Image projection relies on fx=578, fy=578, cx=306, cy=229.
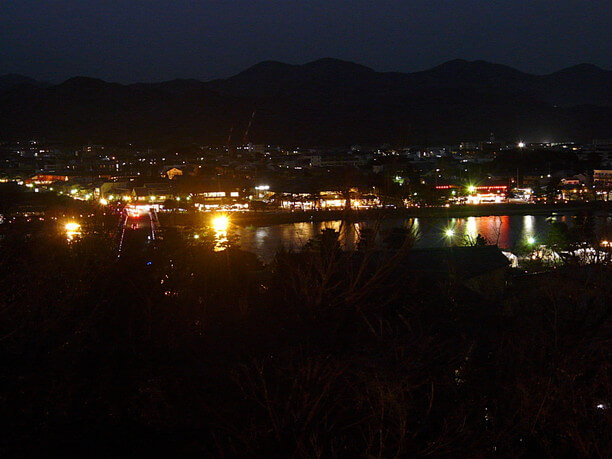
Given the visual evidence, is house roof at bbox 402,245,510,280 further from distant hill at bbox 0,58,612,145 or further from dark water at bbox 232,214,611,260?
distant hill at bbox 0,58,612,145

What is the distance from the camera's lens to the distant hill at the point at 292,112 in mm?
25062

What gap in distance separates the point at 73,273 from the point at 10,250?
0.24m

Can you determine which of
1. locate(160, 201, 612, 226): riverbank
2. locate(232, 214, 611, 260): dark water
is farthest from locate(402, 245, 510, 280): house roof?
locate(160, 201, 612, 226): riverbank

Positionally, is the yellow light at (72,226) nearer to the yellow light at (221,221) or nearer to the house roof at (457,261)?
the house roof at (457,261)

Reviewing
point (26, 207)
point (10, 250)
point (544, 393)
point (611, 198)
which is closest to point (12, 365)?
point (10, 250)

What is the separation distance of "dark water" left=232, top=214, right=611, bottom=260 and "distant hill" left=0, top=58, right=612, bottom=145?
11.9 meters

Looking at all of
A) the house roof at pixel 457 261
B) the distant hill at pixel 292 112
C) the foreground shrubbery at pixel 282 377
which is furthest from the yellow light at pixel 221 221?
the distant hill at pixel 292 112

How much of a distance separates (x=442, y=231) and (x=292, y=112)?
23.7 metres

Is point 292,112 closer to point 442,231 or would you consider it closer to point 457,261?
point 442,231

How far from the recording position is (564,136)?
31.0 meters

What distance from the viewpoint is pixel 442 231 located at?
8188 mm

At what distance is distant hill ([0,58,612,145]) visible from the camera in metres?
25.1

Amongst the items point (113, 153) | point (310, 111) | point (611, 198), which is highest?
point (310, 111)

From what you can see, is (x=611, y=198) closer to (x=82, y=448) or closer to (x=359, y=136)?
(x=82, y=448)
